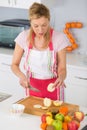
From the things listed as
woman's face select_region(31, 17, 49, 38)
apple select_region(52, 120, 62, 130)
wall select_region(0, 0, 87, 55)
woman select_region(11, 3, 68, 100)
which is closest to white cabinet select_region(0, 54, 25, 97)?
wall select_region(0, 0, 87, 55)

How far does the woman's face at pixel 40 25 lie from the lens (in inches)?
86.6

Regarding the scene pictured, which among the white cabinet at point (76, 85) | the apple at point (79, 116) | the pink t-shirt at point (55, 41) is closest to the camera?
the apple at point (79, 116)

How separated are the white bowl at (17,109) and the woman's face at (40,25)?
52 centimetres

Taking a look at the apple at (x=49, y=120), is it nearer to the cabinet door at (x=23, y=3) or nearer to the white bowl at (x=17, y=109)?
the white bowl at (x=17, y=109)

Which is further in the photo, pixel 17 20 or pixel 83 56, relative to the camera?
pixel 17 20

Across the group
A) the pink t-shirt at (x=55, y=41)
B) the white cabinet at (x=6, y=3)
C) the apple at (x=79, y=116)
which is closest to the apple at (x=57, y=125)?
the apple at (x=79, y=116)

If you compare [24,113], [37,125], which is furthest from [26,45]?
[37,125]

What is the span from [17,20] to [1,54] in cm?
47

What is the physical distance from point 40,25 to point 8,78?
1437 millimetres

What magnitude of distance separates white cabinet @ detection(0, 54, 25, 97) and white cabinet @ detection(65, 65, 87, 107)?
538 mm

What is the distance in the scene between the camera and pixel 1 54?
348cm

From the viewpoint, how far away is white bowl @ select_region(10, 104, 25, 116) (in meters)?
1.98

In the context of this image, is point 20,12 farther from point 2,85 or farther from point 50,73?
point 50,73

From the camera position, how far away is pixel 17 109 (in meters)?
1.98
